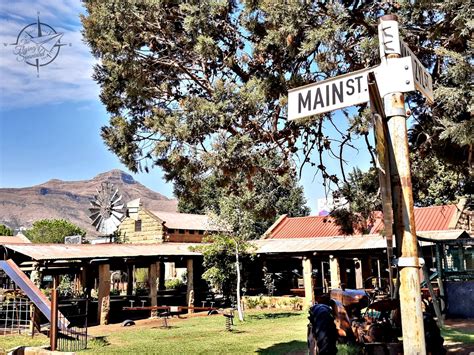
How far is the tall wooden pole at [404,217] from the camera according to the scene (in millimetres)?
2945

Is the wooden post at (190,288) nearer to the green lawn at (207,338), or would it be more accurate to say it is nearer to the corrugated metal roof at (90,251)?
the corrugated metal roof at (90,251)

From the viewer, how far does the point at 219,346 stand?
42.2 ft

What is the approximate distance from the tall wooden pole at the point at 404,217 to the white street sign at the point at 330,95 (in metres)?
0.19

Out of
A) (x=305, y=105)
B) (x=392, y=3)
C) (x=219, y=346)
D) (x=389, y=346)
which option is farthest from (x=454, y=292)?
(x=305, y=105)

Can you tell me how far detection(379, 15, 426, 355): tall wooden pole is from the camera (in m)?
2.95

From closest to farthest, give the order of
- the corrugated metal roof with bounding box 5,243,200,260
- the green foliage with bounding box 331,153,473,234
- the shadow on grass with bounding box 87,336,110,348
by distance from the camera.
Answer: the green foliage with bounding box 331,153,473,234 < the shadow on grass with bounding box 87,336,110,348 < the corrugated metal roof with bounding box 5,243,200,260

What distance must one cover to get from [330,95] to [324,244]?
20100 millimetres

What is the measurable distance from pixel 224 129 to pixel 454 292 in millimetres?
11615

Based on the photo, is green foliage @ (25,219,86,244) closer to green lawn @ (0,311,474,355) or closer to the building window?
the building window

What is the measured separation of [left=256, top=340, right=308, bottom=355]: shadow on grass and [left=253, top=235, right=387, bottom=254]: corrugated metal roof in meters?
8.14

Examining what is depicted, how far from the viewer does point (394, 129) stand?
3135mm

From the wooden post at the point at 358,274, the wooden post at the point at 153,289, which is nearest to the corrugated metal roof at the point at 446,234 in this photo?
the wooden post at the point at 358,274

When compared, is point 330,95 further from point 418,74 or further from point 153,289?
point 153,289

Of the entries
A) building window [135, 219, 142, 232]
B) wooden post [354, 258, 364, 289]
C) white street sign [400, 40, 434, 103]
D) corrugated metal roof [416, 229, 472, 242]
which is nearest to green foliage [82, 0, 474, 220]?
white street sign [400, 40, 434, 103]
